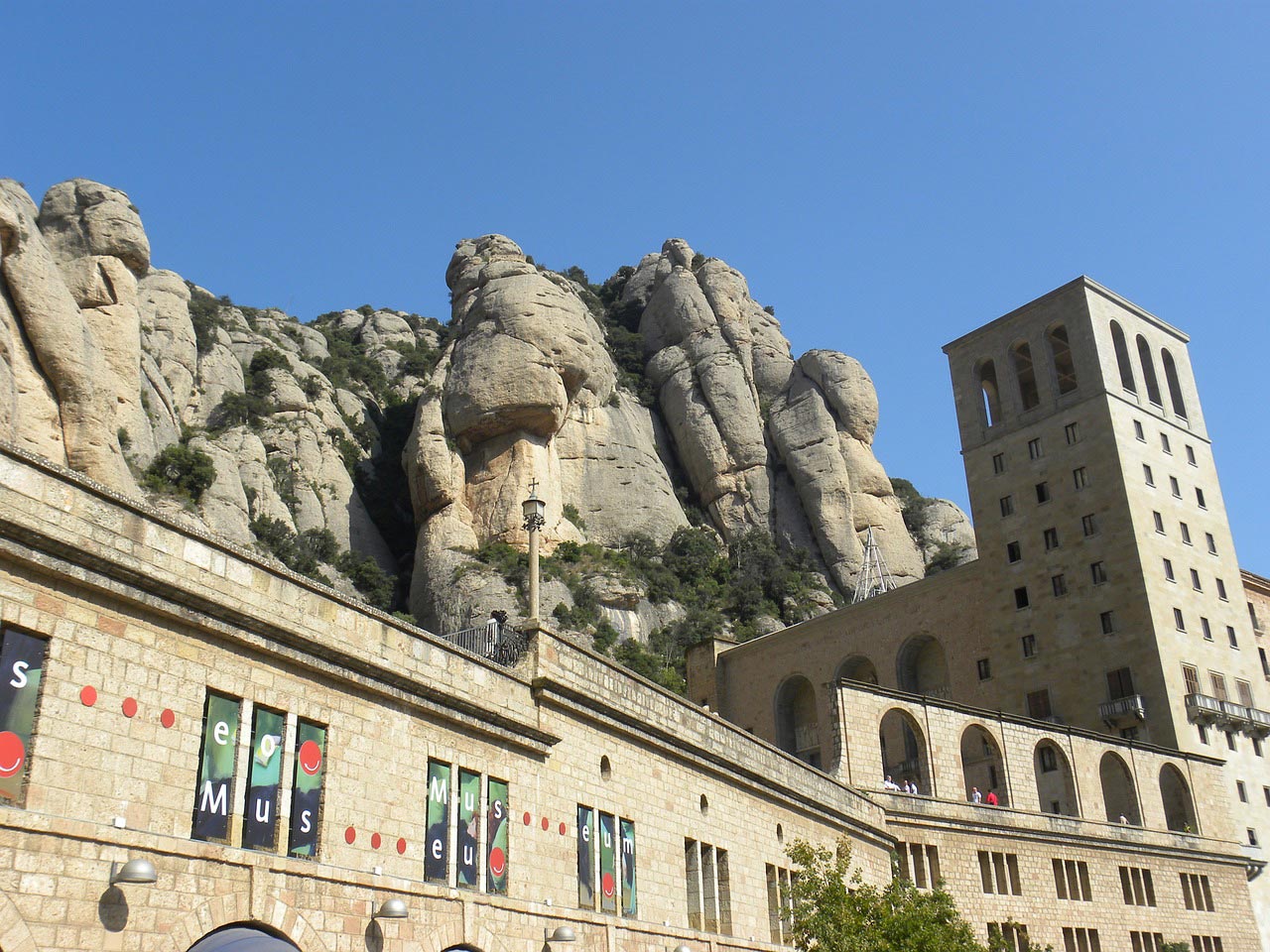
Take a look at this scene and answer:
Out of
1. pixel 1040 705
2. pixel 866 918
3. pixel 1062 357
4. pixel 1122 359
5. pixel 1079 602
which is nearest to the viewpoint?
pixel 866 918

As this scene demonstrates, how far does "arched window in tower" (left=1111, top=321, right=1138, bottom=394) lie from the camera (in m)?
50.1

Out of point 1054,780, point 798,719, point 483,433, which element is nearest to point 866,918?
point 1054,780

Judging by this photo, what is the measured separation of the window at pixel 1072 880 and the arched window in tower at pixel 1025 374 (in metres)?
23.6

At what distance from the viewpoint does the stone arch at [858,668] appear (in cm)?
5088

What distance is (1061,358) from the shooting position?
2105 inches

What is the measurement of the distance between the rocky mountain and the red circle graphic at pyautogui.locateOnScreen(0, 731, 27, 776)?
36.6m

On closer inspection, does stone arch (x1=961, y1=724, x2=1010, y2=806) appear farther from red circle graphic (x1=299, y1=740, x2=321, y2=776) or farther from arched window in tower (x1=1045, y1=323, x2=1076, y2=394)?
red circle graphic (x1=299, y1=740, x2=321, y2=776)

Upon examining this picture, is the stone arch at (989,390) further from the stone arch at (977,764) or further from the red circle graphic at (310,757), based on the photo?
the red circle graphic at (310,757)

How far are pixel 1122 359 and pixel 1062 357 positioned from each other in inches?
122

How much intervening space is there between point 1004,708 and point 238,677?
3871 centimetres

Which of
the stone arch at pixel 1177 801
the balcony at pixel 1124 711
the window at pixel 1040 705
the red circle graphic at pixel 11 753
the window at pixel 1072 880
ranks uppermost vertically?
the window at pixel 1040 705

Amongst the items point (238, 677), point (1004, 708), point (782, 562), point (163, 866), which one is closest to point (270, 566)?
point (238, 677)

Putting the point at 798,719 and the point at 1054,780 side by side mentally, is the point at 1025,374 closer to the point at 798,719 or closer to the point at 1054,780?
the point at 798,719

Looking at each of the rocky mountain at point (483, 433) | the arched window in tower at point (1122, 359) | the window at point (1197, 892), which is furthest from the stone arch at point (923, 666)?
the rocky mountain at point (483, 433)
